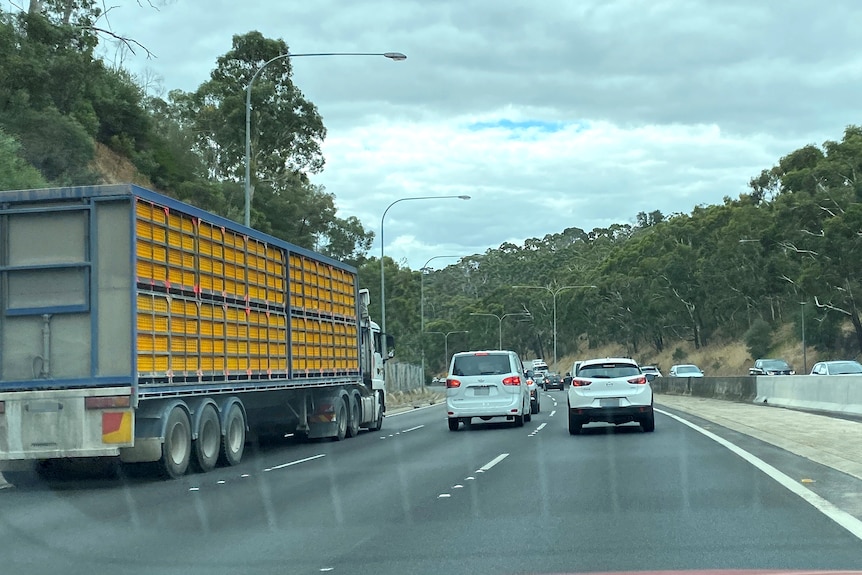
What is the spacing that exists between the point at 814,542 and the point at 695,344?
8246 cm

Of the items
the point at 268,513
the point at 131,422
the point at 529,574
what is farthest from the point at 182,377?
the point at 529,574

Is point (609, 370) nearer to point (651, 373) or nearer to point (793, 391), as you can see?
point (651, 373)

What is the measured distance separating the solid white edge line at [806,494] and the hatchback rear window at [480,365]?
24.7 ft

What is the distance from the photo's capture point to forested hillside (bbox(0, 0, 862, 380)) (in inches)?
1474

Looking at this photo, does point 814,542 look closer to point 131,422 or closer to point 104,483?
point 131,422

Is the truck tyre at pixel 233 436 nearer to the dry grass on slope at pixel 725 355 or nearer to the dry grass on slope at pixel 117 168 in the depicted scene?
the dry grass on slope at pixel 117 168

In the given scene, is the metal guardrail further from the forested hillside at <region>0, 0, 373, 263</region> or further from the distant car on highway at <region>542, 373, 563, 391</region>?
the distant car on highway at <region>542, 373, 563, 391</region>

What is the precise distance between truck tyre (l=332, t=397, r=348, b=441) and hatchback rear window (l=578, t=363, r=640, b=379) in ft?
17.1

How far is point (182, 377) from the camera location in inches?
626

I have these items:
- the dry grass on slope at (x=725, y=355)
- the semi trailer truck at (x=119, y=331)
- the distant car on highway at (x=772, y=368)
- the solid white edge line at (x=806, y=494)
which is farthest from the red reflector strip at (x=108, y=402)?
the dry grass on slope at (x=725, y=355)

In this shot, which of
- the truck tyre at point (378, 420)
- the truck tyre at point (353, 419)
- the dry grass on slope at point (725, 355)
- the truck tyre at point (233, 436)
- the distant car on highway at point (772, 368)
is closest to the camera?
the truck tyre at point (233, 436)

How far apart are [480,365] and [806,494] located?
14.6 metres

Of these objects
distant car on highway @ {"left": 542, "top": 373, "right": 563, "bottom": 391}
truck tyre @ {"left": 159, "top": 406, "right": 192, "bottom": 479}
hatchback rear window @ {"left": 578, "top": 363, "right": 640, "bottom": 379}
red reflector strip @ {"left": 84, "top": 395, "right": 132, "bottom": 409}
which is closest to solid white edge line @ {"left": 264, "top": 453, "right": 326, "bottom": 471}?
truck tyre @ {"left": 159, "top": 406, "right": 192, "bottom": 479}

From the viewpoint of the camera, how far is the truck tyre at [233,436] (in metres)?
17.6
